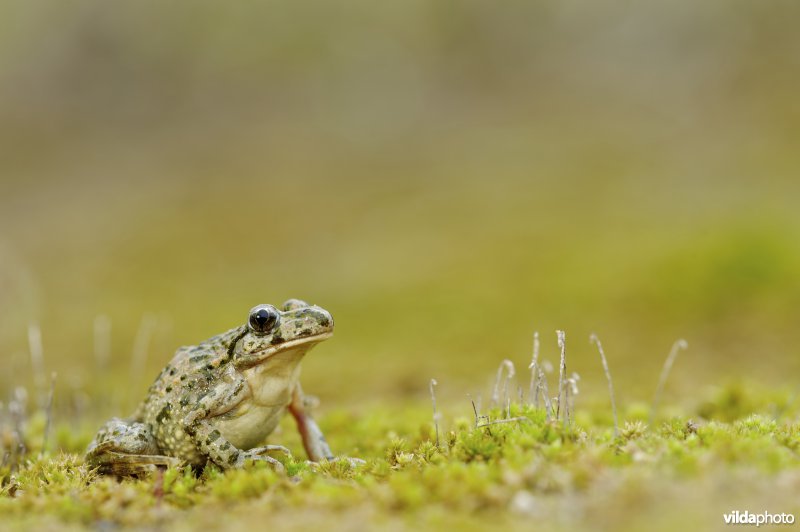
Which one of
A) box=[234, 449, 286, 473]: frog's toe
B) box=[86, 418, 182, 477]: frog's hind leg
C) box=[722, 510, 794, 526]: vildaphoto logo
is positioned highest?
box=[86, 418, 182, 477]: frog's hind leg

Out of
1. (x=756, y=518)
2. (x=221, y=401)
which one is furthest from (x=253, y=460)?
(x=756, y=518)

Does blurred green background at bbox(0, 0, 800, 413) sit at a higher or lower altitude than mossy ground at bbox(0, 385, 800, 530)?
→ higher

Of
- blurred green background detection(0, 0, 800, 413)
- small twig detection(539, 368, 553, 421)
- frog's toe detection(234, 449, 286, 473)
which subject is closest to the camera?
small twig detection(539, 368, 553, 421)

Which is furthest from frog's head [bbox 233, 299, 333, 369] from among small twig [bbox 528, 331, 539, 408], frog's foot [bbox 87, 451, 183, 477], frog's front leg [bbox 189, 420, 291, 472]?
small twig [bbox 528, 331, 539, 408]

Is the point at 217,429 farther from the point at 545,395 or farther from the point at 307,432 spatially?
the point at 545,395

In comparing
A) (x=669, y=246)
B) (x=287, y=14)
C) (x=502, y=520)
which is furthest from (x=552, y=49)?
(x=502, y=520)

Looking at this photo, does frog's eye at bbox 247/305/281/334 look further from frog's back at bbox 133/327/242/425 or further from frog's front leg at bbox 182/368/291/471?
frog's front leg at bbox 182/368/291/471

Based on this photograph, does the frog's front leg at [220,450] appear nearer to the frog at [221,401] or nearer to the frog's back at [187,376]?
the frog at [221,401]
